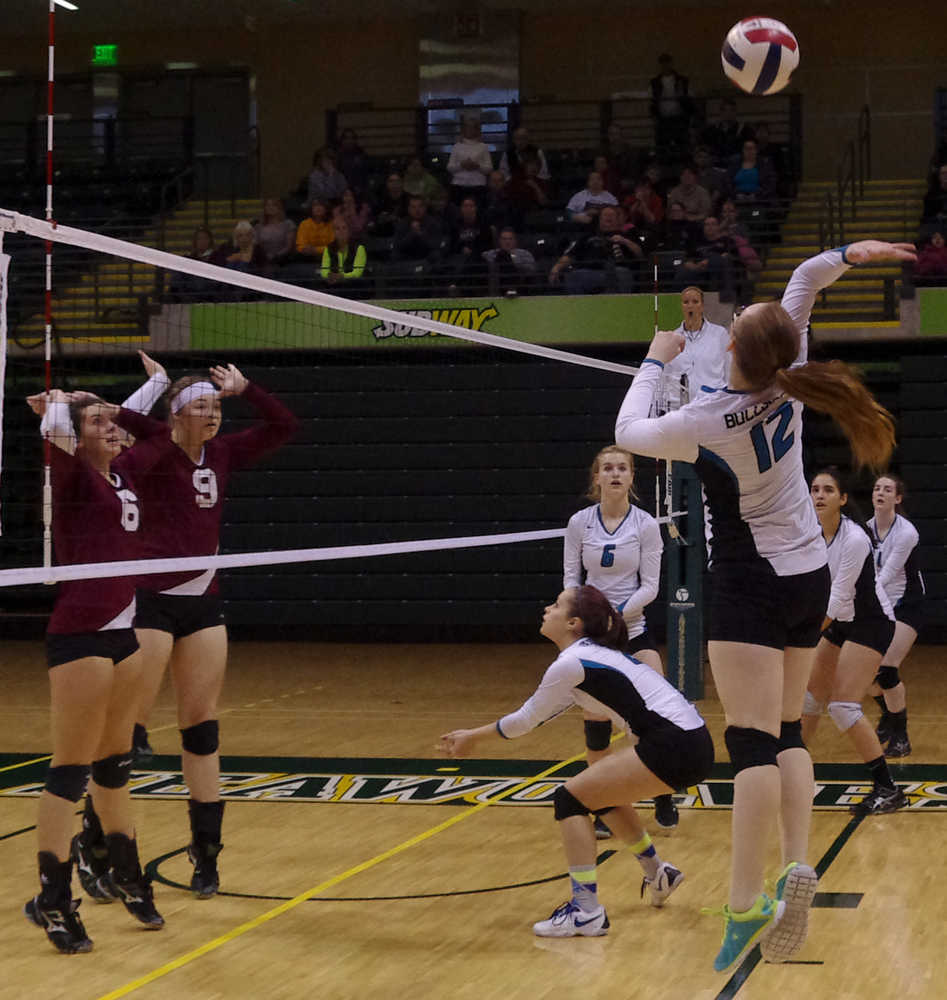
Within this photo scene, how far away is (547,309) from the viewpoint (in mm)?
14781

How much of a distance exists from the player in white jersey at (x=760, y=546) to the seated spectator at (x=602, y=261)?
10634mm

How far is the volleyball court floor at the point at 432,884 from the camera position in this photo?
15.3 ft

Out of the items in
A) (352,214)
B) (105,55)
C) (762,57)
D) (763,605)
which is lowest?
(763,605)

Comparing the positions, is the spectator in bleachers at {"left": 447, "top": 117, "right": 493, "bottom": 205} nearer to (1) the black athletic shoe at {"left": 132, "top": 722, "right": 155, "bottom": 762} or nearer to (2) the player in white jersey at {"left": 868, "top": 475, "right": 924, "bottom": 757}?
(2) the player in white jersey at {"left": 868, "top": 475, "right": 924, "bottom": 757}

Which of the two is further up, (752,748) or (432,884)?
(752,748)

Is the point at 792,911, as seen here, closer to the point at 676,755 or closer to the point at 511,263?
the point at 676,755

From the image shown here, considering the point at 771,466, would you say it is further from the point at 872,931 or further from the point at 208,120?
the point at 208,120

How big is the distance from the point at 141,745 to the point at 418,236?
8376 millimetres

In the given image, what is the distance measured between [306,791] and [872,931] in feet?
11.9

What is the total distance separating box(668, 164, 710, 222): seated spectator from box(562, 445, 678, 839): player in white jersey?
28.7ft

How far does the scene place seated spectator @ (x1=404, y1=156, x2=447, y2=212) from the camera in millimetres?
16781

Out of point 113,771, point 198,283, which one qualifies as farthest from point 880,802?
point 198,283

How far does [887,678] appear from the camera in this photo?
9031mm

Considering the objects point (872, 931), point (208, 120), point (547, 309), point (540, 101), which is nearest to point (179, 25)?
point (208, 120)
